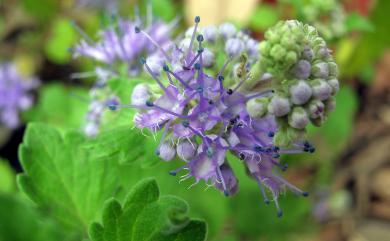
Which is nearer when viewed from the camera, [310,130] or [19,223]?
[19,223]

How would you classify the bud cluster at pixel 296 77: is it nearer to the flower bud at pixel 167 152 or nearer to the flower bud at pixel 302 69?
the flower bud at pixel 302 69

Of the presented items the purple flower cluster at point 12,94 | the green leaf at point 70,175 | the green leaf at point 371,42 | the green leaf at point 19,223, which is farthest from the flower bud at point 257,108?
the purple flower cluster at point 12,94

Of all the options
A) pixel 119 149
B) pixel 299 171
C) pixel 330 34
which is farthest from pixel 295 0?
pixel 299 171

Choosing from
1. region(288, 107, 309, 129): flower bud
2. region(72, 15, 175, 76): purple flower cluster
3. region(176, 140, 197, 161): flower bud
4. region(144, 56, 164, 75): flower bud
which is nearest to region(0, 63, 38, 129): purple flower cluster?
region(72, 15, 175, 76): purple flower cluster

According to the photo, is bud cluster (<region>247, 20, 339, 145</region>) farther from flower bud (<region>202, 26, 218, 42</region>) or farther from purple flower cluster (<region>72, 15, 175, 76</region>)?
purple flower cluster (<region>72, 15, 175, 76</region>)

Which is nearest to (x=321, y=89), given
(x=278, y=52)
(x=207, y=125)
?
(x=278, y=52)

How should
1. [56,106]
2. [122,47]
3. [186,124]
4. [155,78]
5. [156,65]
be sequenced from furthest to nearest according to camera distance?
[56,106]
[122,47]
[156,65]
[155,78]
[186,124]

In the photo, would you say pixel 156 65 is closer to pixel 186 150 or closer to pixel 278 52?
pixel 186 150
